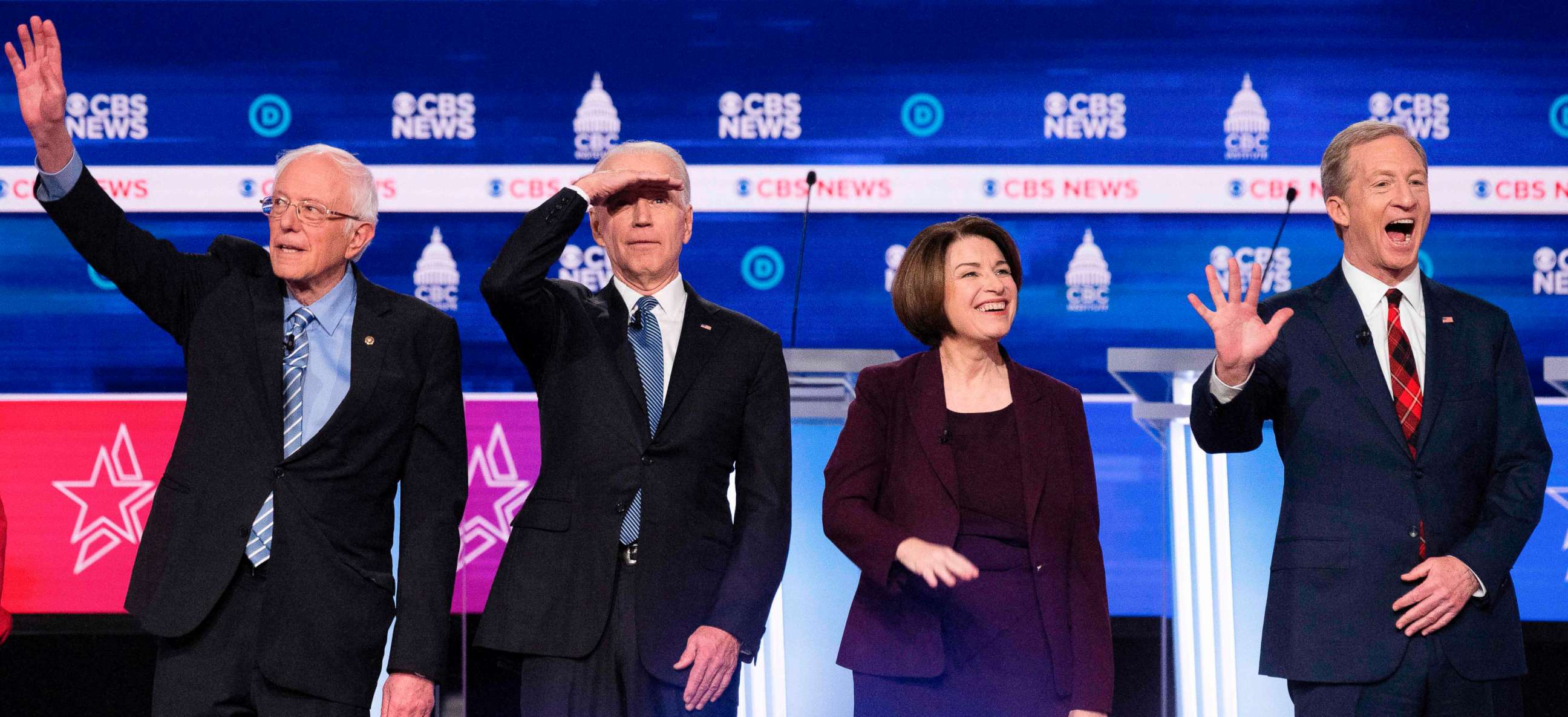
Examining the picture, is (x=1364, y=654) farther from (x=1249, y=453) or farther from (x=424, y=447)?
(x=424, y=447)

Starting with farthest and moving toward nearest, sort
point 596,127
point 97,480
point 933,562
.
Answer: point 596,127 < point 97,480 < point 933,562

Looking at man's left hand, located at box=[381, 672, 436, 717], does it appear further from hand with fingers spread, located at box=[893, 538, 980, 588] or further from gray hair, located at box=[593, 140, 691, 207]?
gray hair, located at box=[593, 140, 691, 207]

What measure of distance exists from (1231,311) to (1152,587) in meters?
2.98

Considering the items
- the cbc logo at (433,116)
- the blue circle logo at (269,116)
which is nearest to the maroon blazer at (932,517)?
the cbc logo at (433,116)

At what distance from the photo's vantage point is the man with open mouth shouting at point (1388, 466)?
2.43 meters

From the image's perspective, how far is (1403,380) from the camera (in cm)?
255

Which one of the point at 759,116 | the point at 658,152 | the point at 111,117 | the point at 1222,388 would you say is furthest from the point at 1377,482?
the point at 111,117

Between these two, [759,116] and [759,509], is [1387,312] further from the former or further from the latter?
[759,116]

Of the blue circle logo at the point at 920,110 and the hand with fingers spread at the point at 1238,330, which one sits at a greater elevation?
the blue circle logo at the point at 920,110

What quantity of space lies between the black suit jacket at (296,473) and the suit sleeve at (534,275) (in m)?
0.13

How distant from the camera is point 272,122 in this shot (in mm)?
5324

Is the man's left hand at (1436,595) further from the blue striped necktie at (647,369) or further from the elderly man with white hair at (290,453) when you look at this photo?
the elderly man with white hair at (290,453)

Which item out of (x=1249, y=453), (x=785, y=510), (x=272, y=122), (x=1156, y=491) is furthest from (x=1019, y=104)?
(x=785, y=510)

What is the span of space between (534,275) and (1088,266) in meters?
3.29
